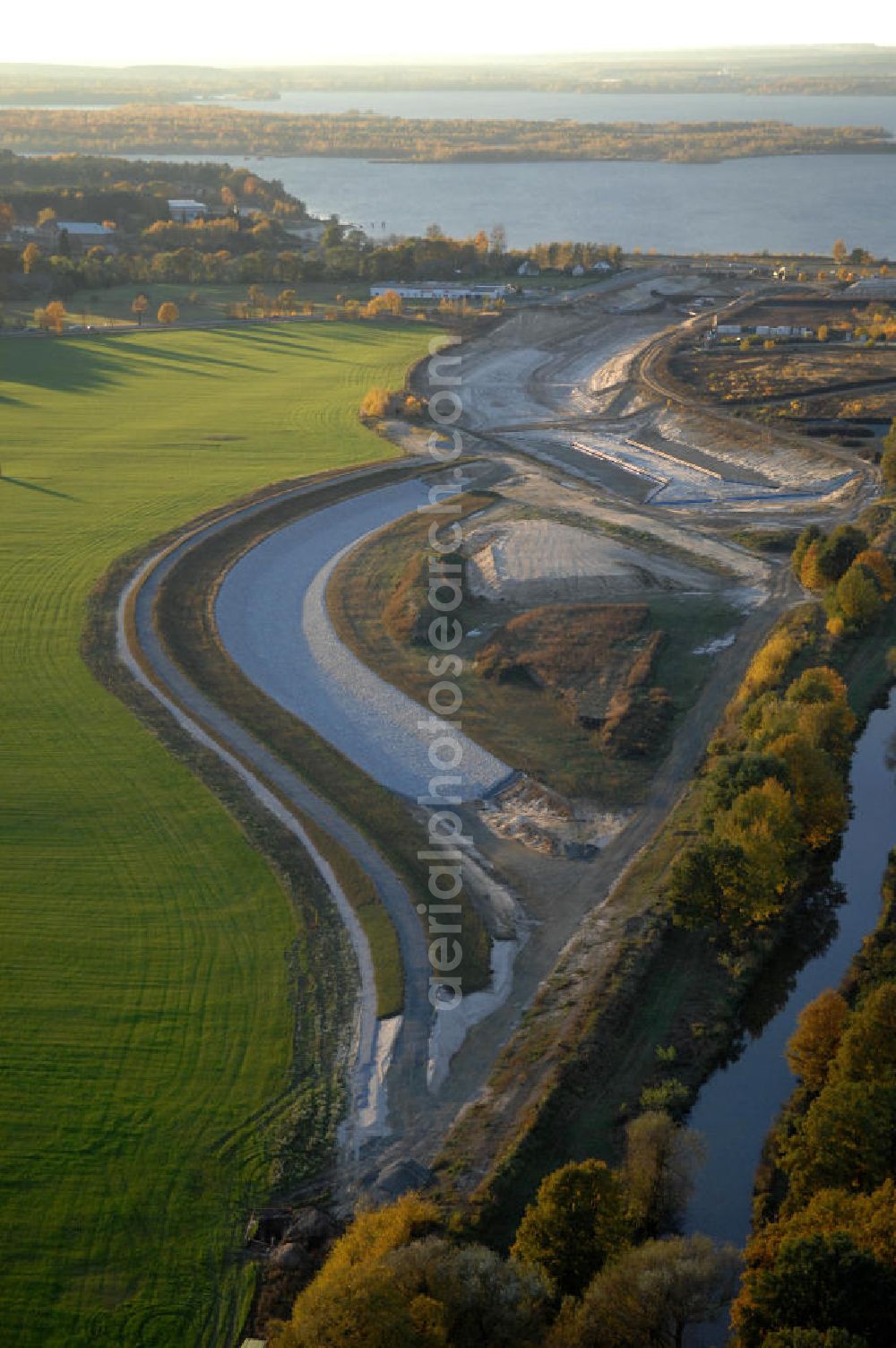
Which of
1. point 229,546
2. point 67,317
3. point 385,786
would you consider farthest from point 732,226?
point 385,786

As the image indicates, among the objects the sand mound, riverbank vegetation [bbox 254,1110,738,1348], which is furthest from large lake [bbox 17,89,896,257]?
riverbank vegetation [bbox 254,1110,738,1348]

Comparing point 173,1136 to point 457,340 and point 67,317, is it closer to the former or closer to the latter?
point 457,340

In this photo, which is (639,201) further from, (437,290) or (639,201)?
(437,290)

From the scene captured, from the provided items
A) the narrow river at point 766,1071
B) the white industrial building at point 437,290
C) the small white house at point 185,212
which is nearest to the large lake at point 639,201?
the small white house at point 185,212

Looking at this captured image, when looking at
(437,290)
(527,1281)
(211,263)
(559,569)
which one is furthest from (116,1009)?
(211,263)

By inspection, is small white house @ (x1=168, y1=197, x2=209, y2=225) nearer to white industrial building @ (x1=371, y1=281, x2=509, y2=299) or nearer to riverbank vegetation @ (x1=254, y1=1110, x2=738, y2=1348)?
white industrial building @ (x1=371, y1=281, x2=509, y2=299)
